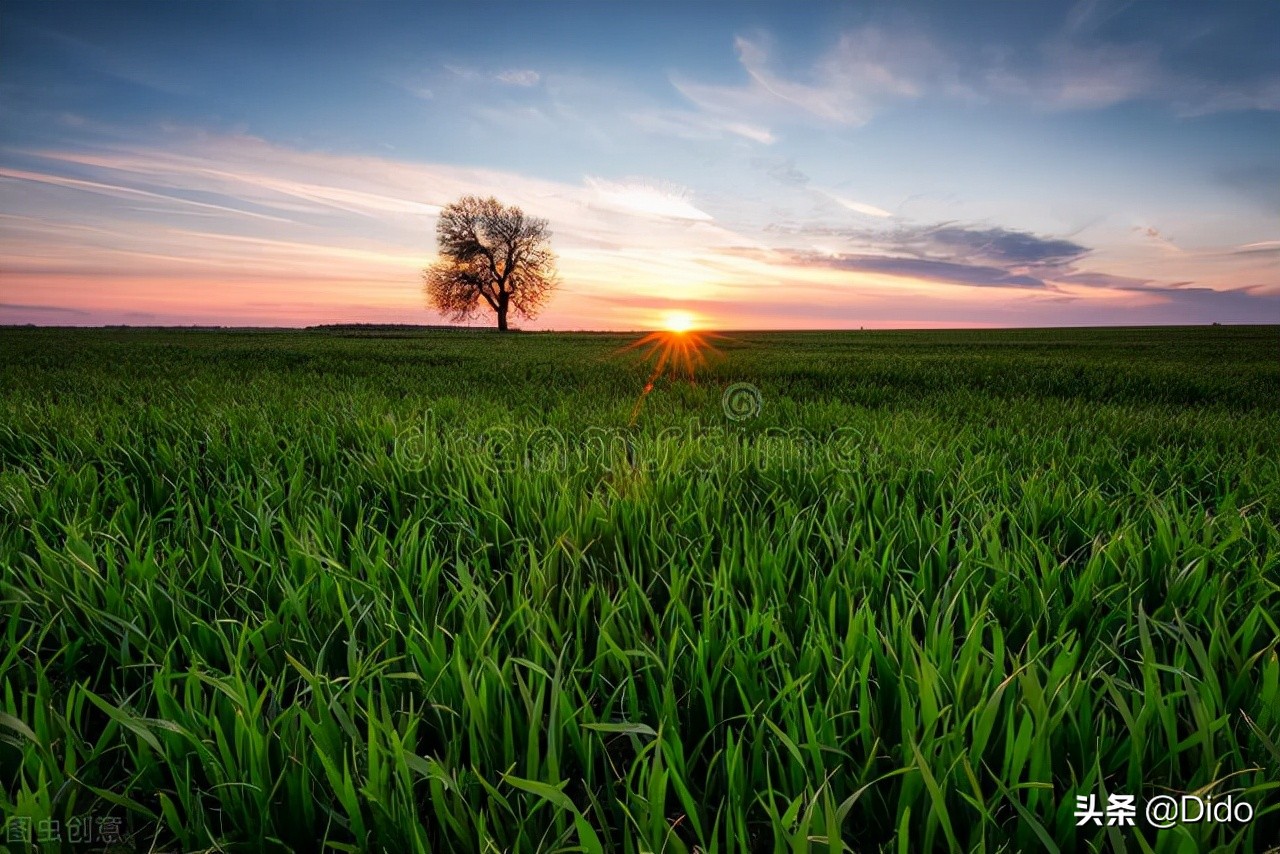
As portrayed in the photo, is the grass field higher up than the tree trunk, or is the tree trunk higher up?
the tree trunk

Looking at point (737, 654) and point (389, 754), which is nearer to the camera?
point (389, 754)

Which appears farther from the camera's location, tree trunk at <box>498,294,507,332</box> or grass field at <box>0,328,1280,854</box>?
tree trunk at <box>498,294,507,332</box>

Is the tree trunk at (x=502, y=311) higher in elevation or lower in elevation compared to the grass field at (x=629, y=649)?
higher

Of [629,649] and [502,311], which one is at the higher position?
[502,311]

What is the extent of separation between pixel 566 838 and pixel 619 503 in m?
1.34

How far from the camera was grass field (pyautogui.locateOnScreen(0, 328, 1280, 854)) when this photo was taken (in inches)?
36.0

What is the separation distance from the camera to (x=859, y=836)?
954 mm

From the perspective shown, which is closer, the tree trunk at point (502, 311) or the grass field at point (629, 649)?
the grass field at point (629, 649)

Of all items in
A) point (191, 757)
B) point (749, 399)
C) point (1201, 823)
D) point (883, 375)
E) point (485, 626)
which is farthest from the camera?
point (883, 375)

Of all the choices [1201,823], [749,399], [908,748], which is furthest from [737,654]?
[749,399]

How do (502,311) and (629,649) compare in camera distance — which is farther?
(502,311)

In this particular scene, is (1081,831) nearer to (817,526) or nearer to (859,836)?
(859,836)

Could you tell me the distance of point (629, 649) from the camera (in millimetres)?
1373

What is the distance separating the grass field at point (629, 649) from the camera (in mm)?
914
